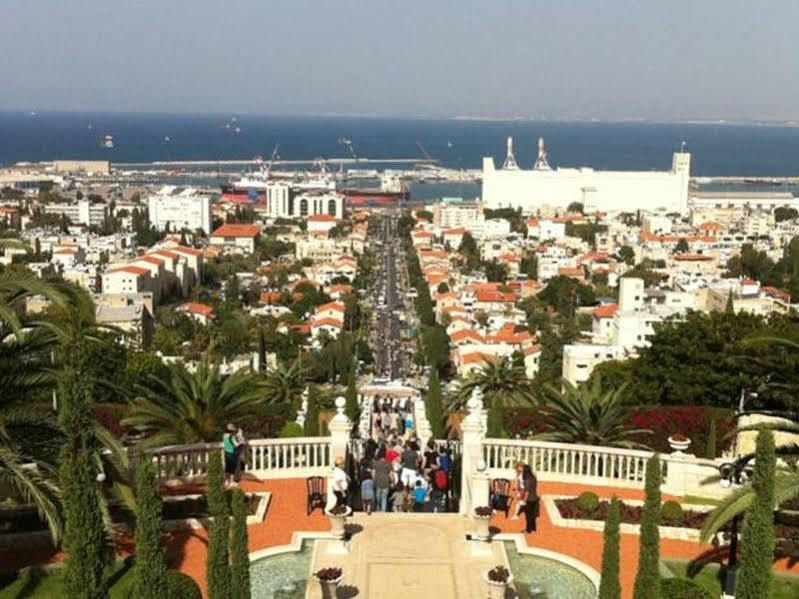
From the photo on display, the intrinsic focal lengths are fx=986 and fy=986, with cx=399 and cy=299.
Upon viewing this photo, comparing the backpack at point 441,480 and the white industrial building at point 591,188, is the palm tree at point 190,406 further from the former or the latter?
the white industrial building at point 591,188

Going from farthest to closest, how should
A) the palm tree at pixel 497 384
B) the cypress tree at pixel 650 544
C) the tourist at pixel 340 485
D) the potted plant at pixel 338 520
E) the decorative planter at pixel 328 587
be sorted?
the palm tree at pixel 497 384 → the tourist at pixel 340 485 → the potted plant at pixel 338 520 → the decorative planter at pixel 328 587 → the cypress tree at pixel 650 544

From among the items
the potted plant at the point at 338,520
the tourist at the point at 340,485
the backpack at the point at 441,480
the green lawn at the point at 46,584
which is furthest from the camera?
the backpack at the point at 441,480

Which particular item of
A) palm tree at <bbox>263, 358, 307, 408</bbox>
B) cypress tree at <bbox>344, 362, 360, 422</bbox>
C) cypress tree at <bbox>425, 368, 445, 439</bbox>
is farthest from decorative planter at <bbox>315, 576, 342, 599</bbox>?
palm tree at <bbox>263, 358, 307, 408</bbox>

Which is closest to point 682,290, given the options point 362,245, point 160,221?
point 362,245

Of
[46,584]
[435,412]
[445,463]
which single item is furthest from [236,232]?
[46,584]

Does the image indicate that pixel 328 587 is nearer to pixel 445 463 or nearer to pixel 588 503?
pixel 445 463

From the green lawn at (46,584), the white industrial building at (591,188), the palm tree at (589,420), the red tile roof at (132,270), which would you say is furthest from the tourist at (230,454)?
the white industrial building at (591,188)
